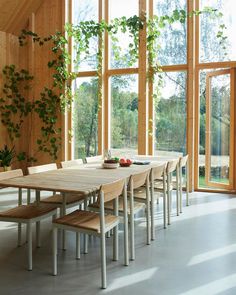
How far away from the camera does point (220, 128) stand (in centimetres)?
647

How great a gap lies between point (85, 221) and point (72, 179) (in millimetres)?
556

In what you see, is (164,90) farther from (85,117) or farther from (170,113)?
(85,117)

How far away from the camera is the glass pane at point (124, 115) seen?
7.08 metres

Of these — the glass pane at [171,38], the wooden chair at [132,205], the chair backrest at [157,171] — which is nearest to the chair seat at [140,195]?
the wooden chair at [132,205]

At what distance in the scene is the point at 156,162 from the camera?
194 inches

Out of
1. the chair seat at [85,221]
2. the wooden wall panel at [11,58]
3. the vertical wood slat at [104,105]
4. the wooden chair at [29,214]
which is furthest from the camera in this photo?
the wooden wall panel at [11,58]

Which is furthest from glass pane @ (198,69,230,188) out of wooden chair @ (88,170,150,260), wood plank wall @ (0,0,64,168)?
wooden chair @ (88,170,150,260)

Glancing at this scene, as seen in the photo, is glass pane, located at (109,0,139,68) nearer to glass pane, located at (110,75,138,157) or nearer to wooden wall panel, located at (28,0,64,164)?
glass pane, located at (110,75,138,157)

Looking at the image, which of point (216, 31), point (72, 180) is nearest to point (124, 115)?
point (216, 31)

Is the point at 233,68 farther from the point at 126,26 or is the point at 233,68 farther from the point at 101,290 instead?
the point at 101,290

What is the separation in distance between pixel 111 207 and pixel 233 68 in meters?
3.83

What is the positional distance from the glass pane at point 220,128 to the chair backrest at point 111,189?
3.79 meters

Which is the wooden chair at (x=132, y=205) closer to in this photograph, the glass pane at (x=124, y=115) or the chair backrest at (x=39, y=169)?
the chair backrest at (x=39, y=169)

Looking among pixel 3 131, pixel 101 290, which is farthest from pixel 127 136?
pixel 101 290
